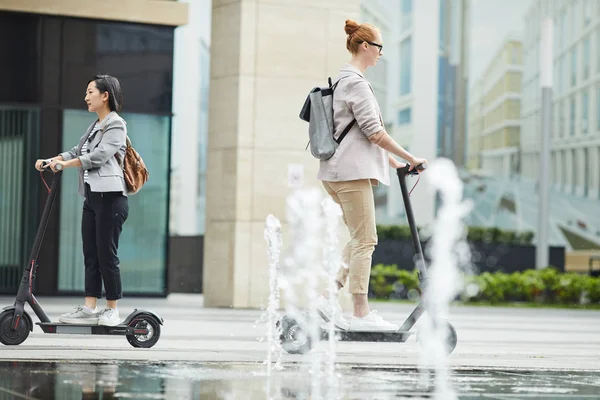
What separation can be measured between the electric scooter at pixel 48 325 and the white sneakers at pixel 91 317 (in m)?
0.04

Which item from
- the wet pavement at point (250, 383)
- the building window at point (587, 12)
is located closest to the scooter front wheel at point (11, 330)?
the wet pavement at point (250, 383)

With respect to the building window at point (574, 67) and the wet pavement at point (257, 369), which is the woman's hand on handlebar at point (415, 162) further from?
the building window at point (574, 67)

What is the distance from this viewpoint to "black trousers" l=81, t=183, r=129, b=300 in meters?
7.29

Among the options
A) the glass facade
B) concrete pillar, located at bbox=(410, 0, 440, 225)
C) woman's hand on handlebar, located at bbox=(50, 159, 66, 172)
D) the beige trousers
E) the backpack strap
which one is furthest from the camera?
concrete pillar, located at bbox=(410, 0, 440, 225)

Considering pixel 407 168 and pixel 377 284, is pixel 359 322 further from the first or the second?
pixel 377 284

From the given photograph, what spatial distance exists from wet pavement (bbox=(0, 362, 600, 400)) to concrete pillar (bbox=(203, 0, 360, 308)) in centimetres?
735

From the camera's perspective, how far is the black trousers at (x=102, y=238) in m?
7.29

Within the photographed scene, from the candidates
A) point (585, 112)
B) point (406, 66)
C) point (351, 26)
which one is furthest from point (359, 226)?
point (585, 112)

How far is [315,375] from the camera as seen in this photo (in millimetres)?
6008

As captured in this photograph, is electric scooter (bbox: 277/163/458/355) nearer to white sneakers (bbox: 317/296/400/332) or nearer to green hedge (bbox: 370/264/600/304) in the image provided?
white sneakers (bbox: 317/296/400/332)

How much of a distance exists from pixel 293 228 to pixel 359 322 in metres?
7.77

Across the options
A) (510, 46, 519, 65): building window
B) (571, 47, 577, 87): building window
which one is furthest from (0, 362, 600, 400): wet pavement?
(571, 47, 577, 87): building window

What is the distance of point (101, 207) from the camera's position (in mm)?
7297

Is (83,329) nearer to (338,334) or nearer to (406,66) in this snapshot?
(338,334)
